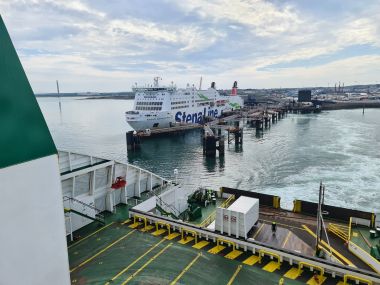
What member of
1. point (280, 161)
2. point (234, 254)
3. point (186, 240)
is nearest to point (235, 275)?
point (234, 254)

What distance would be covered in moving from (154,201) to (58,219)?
17332 millimetres

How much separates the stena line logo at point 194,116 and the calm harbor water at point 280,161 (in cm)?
731

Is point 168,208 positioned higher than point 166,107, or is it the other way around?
point 166,107

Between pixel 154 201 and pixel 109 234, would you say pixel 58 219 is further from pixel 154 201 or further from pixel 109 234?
pixel 154 201

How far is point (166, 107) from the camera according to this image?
3260 inches

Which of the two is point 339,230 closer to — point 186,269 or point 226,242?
point 226,242

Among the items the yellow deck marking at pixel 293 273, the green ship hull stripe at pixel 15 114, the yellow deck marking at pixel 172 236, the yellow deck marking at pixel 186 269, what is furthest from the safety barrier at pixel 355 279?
the green ship hull stripe at pixel 15 114

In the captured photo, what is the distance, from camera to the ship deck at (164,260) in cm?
1314

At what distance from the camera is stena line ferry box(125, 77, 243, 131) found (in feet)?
257

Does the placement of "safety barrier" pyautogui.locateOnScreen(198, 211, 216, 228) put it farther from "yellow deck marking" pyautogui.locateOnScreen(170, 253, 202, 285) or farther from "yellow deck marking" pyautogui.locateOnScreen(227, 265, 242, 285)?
"yellow deck marking" pyautogui.locateOnScreen(227, 265, 242, 285)

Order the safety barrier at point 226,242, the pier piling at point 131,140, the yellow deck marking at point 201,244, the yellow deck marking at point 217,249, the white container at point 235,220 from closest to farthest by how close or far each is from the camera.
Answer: the yellow deck marking at point 217,249 < the safety barrier at point 226,242 < the white container at point 235,220 < the yellow deck marking at point 201,244 < the pier piling at point 131,140

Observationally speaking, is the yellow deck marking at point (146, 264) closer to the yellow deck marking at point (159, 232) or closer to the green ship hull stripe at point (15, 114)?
the yellow deck marking at point (159, 232)

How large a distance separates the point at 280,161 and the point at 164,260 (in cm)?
4229

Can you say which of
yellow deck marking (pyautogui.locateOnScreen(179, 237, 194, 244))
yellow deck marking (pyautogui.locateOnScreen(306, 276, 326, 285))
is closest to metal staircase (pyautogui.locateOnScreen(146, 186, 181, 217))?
yellow deck marking (pyautogui.locateOnScreen(179, 237, 194, 244))
